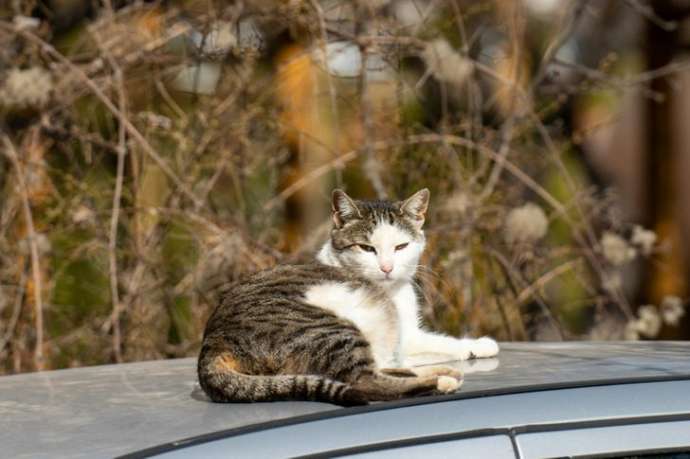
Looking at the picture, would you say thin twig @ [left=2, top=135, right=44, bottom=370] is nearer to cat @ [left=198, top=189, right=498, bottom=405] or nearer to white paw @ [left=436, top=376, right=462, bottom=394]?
cat @ [left=198, top=189, right=498, bottom=405]

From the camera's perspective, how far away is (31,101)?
5336mm

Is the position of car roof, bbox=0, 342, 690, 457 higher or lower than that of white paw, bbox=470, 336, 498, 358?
lower

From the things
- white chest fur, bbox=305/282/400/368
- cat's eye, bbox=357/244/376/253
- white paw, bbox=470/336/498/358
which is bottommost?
white paw, bbox=470/336/498/358

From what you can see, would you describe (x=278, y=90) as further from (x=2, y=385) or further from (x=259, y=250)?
(x=2, y=385)

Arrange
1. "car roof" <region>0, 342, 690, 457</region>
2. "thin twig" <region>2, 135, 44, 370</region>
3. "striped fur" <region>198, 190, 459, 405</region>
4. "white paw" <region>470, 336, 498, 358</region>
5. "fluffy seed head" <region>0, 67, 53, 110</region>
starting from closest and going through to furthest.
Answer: "car roof" <region>0, 342, 690, 457</region> < "striped fur" <region>198, 190, 459, 405</region> < "white paw" <region>470, 336, 498, 358</region> < "thin twig" <region>2, 135, 44, 370</region> < "fluffy seed head" <region>0, 67, 53, 110</region>

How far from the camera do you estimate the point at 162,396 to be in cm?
215

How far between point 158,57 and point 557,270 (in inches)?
82.6

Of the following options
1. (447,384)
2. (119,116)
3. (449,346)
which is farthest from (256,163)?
(447,384)

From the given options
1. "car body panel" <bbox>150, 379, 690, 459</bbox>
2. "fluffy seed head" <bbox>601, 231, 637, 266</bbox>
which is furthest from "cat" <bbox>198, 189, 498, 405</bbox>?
"fluffy seed head" <bbox>601, 231, 637, 266</bbox>

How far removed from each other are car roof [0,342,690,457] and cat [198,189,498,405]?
8 centimetres

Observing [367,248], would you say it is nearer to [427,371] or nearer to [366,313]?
[366,313]

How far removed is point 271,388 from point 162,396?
0.20m

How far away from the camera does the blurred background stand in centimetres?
536

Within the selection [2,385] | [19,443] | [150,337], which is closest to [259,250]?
[150,337]
